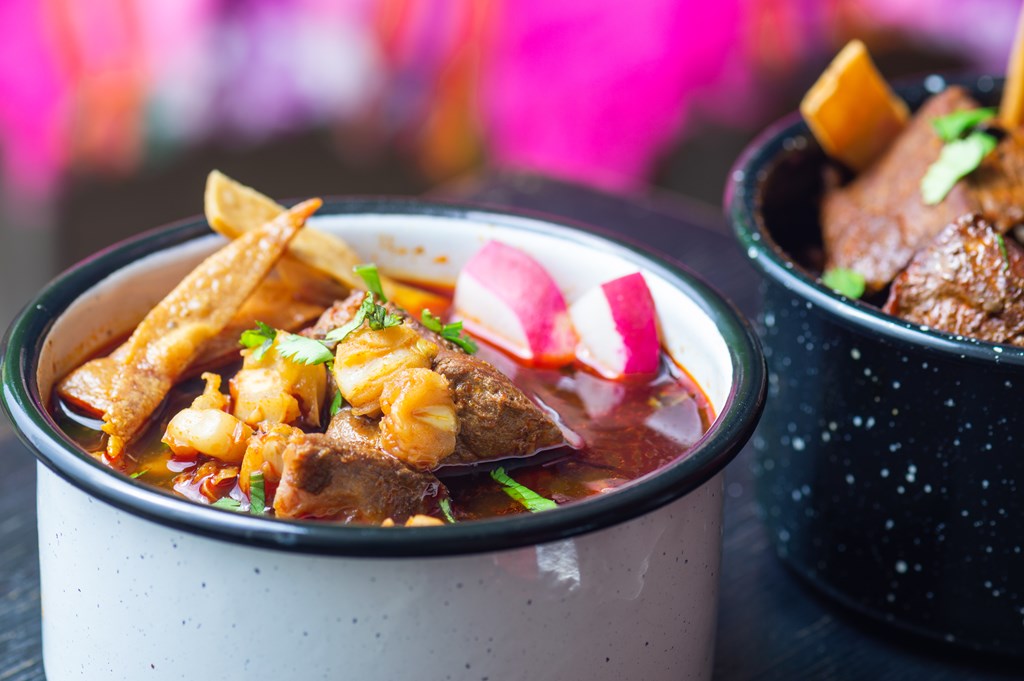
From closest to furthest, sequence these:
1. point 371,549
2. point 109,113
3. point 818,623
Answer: point 371,549, point 818,623, point 109,113

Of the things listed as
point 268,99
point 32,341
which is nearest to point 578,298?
point 32,341

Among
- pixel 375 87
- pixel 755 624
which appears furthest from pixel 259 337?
pixel 375 87

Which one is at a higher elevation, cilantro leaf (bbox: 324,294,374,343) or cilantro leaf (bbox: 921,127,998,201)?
cilantro leaf (bbox: 921,127,998,201)

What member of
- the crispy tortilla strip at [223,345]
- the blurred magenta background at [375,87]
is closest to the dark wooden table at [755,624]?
the crispy tortilla strip at [223,345]

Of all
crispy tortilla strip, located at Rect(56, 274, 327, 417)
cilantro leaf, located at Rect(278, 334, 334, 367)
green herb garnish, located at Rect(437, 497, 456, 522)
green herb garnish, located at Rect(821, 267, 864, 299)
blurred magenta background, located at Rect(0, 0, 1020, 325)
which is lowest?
blurred magenta background, located at Rect(0, 0, 1020, 325)

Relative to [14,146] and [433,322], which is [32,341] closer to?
[433,322]

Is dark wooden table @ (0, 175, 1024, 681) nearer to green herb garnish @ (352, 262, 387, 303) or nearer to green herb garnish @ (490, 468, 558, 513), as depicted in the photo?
green herb garnish @ (490, 468, 558, 513)

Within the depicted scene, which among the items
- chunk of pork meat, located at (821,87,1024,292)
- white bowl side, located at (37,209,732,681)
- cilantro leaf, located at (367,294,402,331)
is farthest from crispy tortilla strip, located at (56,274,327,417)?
chunk of pork meat, located at (821,87,1024,292)
